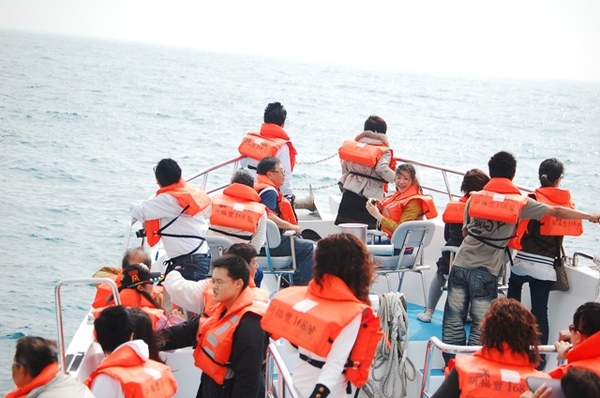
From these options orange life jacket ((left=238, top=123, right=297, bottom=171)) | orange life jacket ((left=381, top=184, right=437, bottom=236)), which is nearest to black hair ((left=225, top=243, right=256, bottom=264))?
orange life jacket ((left=381, top=184, right=437, bottom=236))

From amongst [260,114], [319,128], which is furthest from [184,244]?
[260,114]

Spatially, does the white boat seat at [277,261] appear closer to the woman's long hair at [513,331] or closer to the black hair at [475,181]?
the black hair at [475,181]

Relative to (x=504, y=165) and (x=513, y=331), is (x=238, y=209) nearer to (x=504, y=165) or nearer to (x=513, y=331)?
(x=504, y=165)

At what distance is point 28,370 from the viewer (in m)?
3.06

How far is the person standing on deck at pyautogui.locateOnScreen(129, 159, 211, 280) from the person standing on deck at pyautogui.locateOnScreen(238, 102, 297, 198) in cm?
178

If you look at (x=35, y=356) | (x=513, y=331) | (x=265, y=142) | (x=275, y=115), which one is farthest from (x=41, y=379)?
(x=275, y=115)

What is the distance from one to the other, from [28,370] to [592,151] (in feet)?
121

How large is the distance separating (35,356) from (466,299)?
2.88m

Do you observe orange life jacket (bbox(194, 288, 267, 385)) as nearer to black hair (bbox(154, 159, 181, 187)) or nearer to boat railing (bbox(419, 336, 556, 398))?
boat railing (bbox(419, 336, 556, 398))

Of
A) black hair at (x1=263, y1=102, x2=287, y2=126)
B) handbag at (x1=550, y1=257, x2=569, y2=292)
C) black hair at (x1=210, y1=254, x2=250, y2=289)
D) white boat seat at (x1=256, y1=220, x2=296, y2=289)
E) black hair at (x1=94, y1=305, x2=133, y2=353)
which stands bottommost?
white boat seat at (x1=256, y1=220, x2=296, y2=289)

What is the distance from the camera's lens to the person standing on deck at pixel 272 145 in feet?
22.8

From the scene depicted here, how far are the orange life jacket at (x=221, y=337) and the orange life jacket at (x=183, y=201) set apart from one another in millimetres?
1394

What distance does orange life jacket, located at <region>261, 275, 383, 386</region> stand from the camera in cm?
327

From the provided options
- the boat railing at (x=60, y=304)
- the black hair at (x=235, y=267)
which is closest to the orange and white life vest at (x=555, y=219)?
the black hair at (x=235, y=267)
